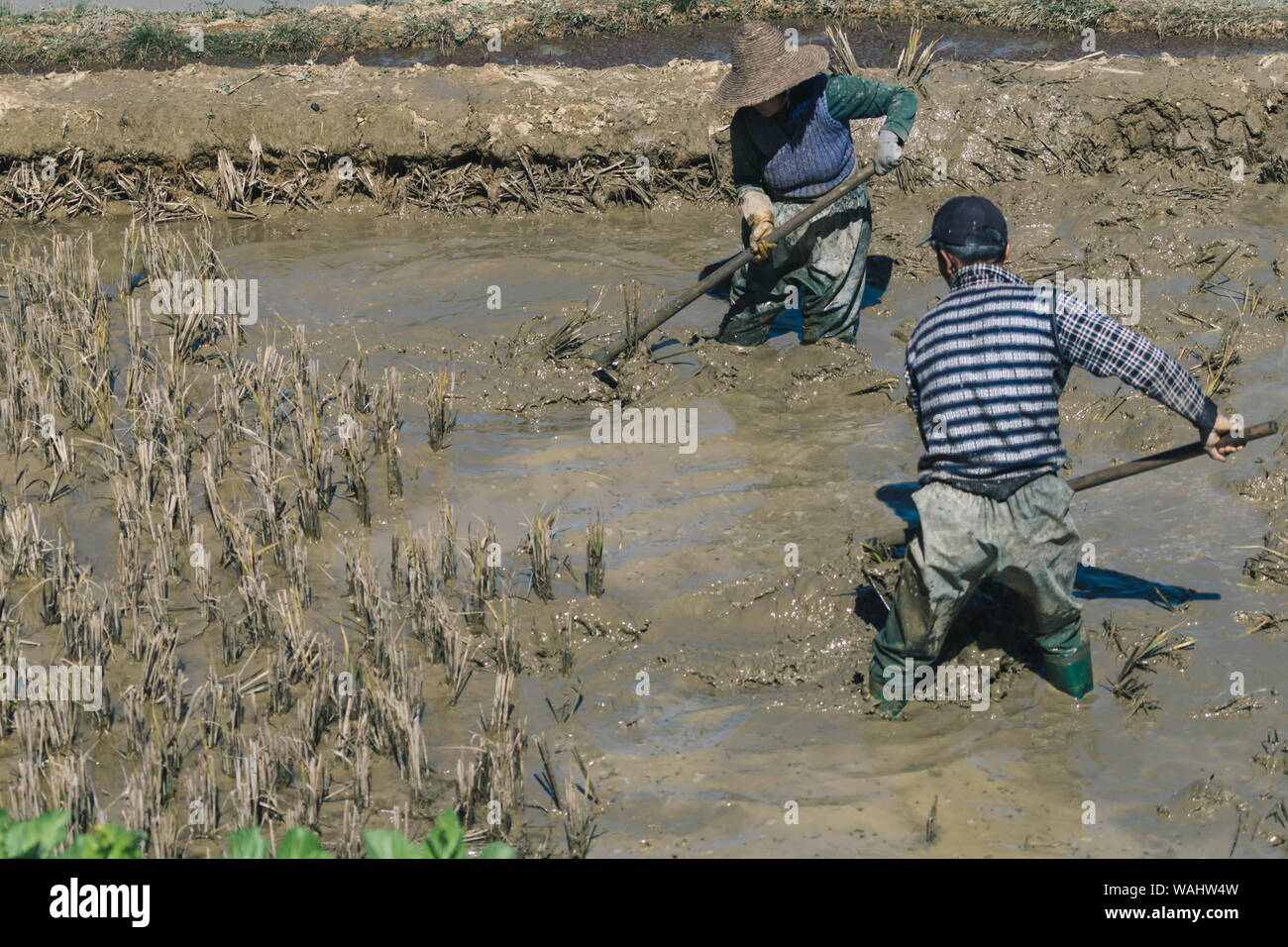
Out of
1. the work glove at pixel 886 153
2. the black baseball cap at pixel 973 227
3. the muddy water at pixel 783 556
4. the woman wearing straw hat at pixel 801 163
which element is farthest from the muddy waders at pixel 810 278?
the black baseball cap at pixel 973 227

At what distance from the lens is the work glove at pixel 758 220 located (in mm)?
6070

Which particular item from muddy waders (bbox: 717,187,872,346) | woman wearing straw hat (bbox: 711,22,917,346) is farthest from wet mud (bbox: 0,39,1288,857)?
woman wearing straw hat (bbox: 711,22,917,346)

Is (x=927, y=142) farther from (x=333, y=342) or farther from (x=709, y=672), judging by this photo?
(x=709, y=672)

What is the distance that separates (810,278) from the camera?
645cm

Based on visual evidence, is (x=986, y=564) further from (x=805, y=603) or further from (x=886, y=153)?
(x=886, y=153)

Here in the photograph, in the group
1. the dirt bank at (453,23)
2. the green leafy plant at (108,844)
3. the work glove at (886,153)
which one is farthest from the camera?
the dirt bank at (453,23)

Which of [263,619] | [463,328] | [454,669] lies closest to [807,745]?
[454,669]

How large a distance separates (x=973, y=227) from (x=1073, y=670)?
A: 1415 mm

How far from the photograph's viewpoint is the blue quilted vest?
20.0 ft

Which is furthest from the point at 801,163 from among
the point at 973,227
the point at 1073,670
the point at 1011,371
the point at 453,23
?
the point at 453,23

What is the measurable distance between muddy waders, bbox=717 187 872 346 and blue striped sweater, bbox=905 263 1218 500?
2309mm

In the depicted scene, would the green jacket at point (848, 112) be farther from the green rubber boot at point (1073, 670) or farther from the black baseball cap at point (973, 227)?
the green rubber boot at point (1073, 670)

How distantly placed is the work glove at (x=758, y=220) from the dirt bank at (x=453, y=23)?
5761 mm
